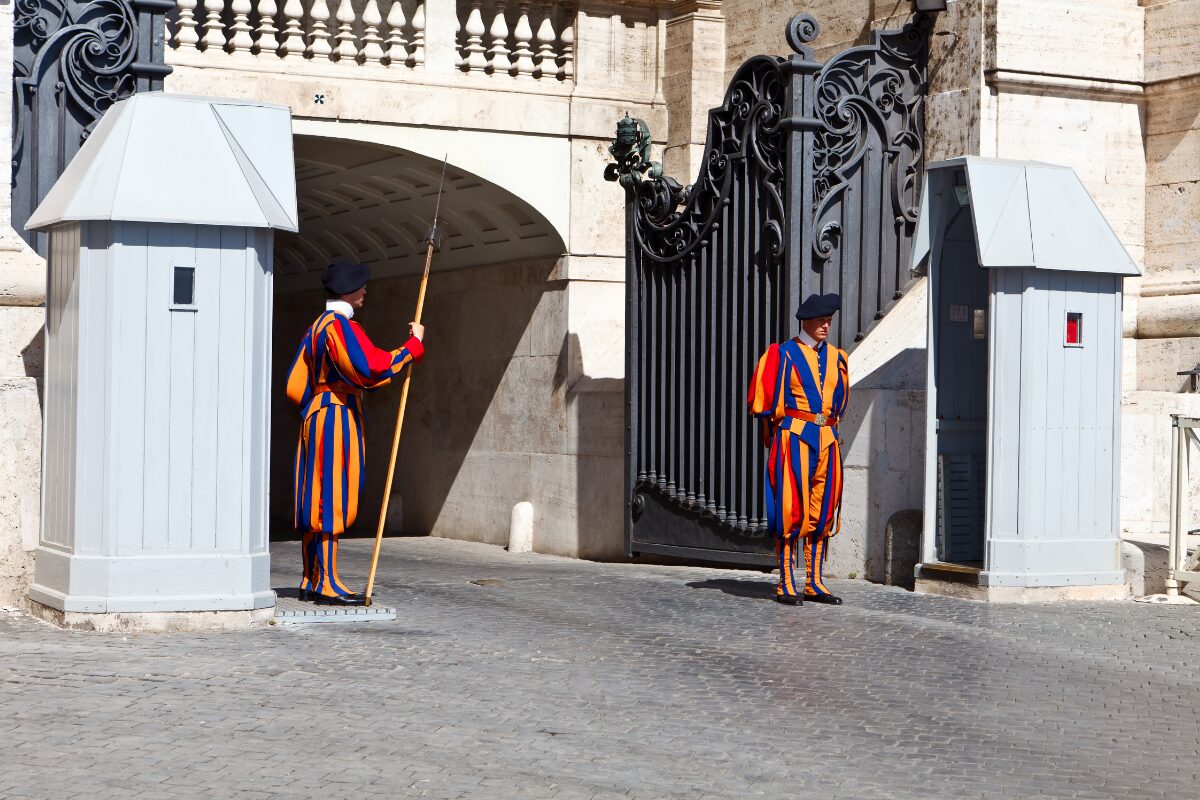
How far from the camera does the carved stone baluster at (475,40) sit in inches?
539

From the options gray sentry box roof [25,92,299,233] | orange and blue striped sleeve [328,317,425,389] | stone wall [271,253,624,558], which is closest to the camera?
gray sentry box roof [25,92,299,233]

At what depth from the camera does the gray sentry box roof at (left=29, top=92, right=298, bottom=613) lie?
816 centimetres

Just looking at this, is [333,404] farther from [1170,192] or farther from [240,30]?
[1170,192]

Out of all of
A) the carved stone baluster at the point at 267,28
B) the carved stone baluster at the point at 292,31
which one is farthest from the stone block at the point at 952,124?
the carved stone baluster at the point at 267,28

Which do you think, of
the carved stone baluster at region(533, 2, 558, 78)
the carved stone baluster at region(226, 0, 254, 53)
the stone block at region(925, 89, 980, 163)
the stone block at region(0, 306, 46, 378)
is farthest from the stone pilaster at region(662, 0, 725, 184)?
the stone block at region(0, 306, 46, 378)

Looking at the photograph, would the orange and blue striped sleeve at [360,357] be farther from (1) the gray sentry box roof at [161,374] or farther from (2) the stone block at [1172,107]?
(2) the stone block at [1172,107]

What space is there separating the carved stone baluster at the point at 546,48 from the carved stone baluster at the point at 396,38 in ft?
3.47

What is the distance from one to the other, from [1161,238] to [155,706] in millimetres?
7852

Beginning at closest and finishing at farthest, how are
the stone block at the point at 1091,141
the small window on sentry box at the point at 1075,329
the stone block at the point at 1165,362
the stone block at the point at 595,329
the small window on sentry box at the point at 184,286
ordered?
the small window on sentry box at the point at 184,286, the small window on sentry box at the point at 1075,329, the stone block at the point at 1165,362, the stone block at the point at 1091,141, the stone block at the point at 595,329

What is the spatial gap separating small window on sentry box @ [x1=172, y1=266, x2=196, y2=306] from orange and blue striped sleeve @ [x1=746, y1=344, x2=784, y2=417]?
2.95 metres

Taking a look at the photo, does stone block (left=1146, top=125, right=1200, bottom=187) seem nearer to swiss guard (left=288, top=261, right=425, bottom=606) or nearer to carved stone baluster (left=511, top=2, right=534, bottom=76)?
carved stone baluster (left=511, top=2, right=534, bottom=76)

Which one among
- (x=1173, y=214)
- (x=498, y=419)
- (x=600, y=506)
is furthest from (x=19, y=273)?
(x=1173, y=214)

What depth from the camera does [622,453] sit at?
45.1 ft

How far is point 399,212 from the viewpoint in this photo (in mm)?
15156
